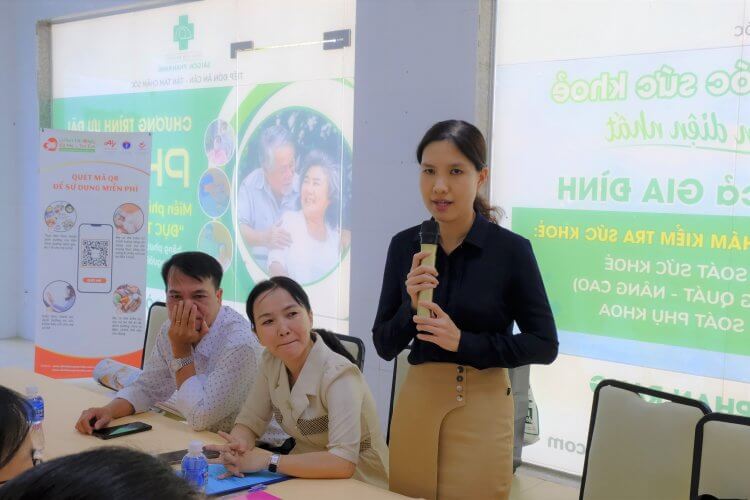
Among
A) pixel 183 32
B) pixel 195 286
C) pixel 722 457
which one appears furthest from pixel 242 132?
pixel 722 457

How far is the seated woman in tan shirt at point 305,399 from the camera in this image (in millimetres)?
2104

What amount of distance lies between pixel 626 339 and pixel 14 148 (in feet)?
19.6

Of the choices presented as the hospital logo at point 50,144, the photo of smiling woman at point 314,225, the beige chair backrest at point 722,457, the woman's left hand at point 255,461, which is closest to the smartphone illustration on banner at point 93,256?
the hospital logo at point 50,144

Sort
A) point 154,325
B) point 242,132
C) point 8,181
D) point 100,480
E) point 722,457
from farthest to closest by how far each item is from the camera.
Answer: point 8,181 < point 242,132 < point 154,325 < point 722,457 < point 100,480

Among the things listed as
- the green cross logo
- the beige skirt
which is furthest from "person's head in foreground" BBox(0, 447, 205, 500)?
the green cross logo

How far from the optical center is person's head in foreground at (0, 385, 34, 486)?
3.17 ft

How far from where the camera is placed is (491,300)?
1946 millimetres

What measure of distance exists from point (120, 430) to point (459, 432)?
1170mm

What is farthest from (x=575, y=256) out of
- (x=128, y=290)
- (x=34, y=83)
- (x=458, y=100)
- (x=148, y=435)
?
(x=34, y=83)

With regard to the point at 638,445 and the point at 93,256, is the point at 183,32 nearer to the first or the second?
the point at 93,256

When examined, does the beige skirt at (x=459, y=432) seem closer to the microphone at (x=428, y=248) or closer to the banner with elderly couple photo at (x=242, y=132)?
the microphone at (x=428, y=248)

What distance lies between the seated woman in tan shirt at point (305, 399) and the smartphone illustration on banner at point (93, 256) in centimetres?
296

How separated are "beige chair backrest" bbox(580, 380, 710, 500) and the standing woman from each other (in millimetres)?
300

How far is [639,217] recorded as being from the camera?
3402 millimetres
